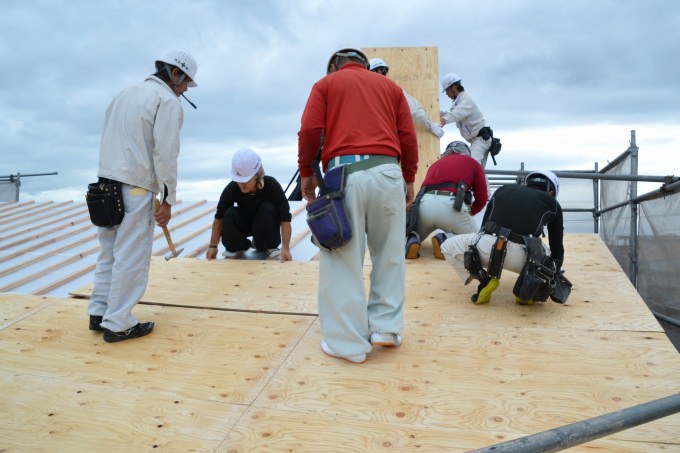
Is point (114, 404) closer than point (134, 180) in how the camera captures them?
Yes

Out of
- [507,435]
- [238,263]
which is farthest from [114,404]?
[238,263]

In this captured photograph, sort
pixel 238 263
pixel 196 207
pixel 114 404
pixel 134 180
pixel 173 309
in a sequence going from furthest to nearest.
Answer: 1. pixel 196 207
2. pixel 238 263
3. pixel 173 309
4. pixel 134 180
5. pixel 114 404

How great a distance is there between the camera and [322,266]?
2.93 metres

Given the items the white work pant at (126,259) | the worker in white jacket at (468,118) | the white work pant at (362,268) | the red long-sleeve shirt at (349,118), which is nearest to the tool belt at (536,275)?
the white work pant at (362,268)

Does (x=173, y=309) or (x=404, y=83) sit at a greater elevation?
(x=404, y=83)

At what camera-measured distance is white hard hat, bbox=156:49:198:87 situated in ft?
11.0

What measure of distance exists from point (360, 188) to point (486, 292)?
1.55m

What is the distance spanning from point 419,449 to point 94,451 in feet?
4.61

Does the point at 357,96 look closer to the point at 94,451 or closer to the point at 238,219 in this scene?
the point at 94,451

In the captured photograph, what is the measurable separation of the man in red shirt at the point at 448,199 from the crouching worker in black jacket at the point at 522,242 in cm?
130

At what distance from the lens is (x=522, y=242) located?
3.66 m

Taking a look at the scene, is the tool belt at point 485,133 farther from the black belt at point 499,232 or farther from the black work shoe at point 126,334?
the black work shoe at point 126,334

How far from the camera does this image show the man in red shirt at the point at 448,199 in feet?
17.1

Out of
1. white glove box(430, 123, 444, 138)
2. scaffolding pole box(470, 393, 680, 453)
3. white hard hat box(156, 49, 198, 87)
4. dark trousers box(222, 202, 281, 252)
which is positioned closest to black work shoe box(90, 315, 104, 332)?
white hard hat box(156, 49, 198, 87)
